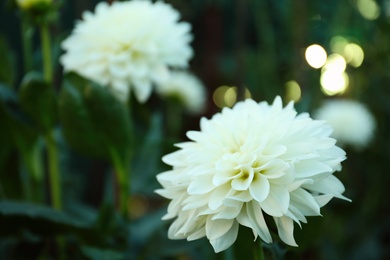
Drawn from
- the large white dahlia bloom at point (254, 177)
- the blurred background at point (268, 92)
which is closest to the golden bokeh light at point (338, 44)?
the blurred background at point (268, 92)

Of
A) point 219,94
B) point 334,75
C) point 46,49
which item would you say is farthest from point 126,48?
point 219,94

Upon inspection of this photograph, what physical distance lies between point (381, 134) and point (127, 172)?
0.77m

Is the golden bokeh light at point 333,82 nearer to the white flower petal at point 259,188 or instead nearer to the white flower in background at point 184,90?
the white flower in background at point 184,90

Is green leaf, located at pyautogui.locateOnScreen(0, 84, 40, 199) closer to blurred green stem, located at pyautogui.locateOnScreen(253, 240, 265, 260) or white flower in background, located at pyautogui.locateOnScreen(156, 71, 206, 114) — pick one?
blurred green stem, located at pyautogui.locateOnScreen(253, 240, 265, 260)

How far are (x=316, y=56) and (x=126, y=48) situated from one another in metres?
0.66

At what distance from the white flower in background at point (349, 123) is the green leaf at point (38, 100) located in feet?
1.81

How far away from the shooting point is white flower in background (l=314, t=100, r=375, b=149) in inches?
45.4

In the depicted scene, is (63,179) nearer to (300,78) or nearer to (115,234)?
(115,234)

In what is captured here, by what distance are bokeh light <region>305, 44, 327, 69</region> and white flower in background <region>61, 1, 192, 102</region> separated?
54 centimetres

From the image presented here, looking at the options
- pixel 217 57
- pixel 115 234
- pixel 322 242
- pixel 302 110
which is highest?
pixel 217 57

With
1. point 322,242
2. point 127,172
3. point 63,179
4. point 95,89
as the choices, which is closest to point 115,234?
point 127,172

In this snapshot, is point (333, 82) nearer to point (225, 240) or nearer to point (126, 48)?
point (126, 48)

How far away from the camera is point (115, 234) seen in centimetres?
72

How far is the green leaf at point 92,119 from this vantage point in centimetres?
65
